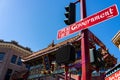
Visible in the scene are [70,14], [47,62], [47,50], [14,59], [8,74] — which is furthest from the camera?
[14,59]

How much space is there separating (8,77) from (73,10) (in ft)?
83.3

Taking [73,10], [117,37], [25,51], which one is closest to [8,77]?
[25,51]

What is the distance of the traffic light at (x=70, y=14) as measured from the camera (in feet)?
21.2

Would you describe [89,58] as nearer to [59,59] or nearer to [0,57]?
[59,59]

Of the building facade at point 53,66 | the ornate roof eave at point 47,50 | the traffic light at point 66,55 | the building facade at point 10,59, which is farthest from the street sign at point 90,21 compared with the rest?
the building facade at point 10,59

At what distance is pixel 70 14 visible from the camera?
6.57m

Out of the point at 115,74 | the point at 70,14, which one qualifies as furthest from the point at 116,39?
the point at 70,14

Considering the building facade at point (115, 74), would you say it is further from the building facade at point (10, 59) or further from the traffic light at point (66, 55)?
the building facade at point (10, 59)

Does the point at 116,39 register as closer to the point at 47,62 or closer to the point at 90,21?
the point at 47,62

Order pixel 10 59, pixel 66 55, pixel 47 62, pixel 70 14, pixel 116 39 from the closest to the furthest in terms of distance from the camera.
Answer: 1. pixel 66 55
2. pixel 70 14
3. pixel 116 39
4. pixel 47 62
5. pixel 10 59

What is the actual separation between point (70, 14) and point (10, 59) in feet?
84.6

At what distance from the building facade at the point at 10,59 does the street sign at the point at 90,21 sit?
23416mm

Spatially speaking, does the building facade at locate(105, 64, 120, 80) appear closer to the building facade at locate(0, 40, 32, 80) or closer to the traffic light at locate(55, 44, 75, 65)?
the traffic light at locate(55, 44, 75, 65)

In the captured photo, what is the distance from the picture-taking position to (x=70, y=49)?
5.59m
